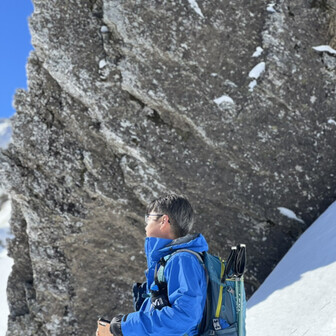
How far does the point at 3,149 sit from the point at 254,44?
5.40 metres

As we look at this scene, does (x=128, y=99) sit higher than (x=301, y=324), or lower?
higher

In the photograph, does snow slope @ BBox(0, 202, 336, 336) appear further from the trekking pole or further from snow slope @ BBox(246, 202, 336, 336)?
the trekking pole

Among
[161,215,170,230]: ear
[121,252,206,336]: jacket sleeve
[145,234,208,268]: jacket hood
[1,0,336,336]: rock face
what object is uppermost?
[1,0,336,336]: rock face

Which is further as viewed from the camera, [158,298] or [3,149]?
[3,149]

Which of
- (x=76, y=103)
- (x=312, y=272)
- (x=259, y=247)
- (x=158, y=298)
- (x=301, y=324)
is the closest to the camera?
(x=158, y=298)

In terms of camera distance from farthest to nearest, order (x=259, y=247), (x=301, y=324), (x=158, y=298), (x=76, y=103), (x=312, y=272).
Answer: (x=76, y=103) → (x=259, y=247) → (x=312, y=272) → (x=301, y=324) → (x=158, y=298)

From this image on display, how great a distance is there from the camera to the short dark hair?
3.18m

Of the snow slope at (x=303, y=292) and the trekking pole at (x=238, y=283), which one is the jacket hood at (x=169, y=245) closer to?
the trekking pole at (x=238, y=283)

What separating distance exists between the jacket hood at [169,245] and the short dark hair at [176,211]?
0.13 m

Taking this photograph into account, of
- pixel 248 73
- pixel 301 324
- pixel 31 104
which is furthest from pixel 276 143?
pixel 31 104

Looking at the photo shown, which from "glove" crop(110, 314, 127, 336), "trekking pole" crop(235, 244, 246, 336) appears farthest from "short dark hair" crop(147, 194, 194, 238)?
"glove" crop(110, 314, 127, 336)

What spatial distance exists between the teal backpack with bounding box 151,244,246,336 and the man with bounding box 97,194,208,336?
0.19ft

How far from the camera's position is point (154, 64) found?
7641 mm

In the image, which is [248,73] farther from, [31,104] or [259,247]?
[31,104]
